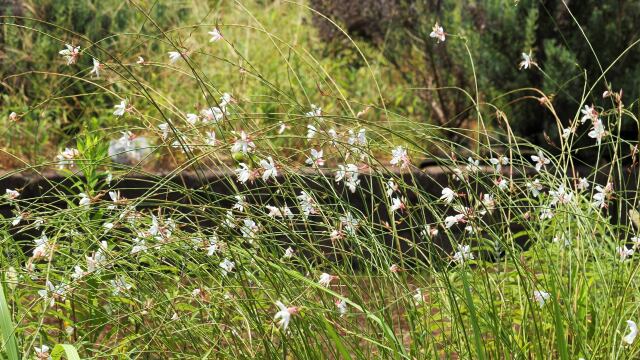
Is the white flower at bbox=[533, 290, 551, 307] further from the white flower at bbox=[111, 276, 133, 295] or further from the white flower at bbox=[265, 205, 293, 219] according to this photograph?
the white flower at bbox=[111, 276, 133, 295]

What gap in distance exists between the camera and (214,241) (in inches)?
101

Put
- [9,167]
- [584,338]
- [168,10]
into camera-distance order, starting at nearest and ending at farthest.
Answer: [584,338]
[9,167]
[168,10]

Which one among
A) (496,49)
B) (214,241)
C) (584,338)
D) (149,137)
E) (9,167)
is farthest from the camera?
(496,49)

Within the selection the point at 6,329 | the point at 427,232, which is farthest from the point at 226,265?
the point at 6,329

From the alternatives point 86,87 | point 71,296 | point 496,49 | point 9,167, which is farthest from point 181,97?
point 71,296

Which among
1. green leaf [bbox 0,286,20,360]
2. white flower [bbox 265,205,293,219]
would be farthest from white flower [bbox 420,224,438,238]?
green leaf [bbox 0,286,20,360]

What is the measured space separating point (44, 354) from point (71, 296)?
270 millimetres

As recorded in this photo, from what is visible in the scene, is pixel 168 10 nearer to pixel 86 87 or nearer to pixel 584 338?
pixel 86 87

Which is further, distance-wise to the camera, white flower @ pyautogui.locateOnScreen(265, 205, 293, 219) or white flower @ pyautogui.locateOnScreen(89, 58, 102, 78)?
white flower @ pyautogui.locateOnScreen(265, 205, 293, 219)

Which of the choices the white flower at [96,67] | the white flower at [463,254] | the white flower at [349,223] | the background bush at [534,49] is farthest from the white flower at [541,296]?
the background bush at [534,49]

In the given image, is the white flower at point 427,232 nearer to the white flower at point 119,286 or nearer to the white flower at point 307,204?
the white flower at point 307,204

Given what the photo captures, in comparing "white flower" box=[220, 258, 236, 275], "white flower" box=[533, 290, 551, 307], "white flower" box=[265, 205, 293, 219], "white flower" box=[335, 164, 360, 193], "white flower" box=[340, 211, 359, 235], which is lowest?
"white flower" box=[220, 258, 236, 275]

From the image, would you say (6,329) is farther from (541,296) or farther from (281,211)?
(541,296)

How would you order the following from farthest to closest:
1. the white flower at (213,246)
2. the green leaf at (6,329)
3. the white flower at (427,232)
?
the white flower at (213,246) → the white flower at (427,232) → the green leaf at (6,329)
